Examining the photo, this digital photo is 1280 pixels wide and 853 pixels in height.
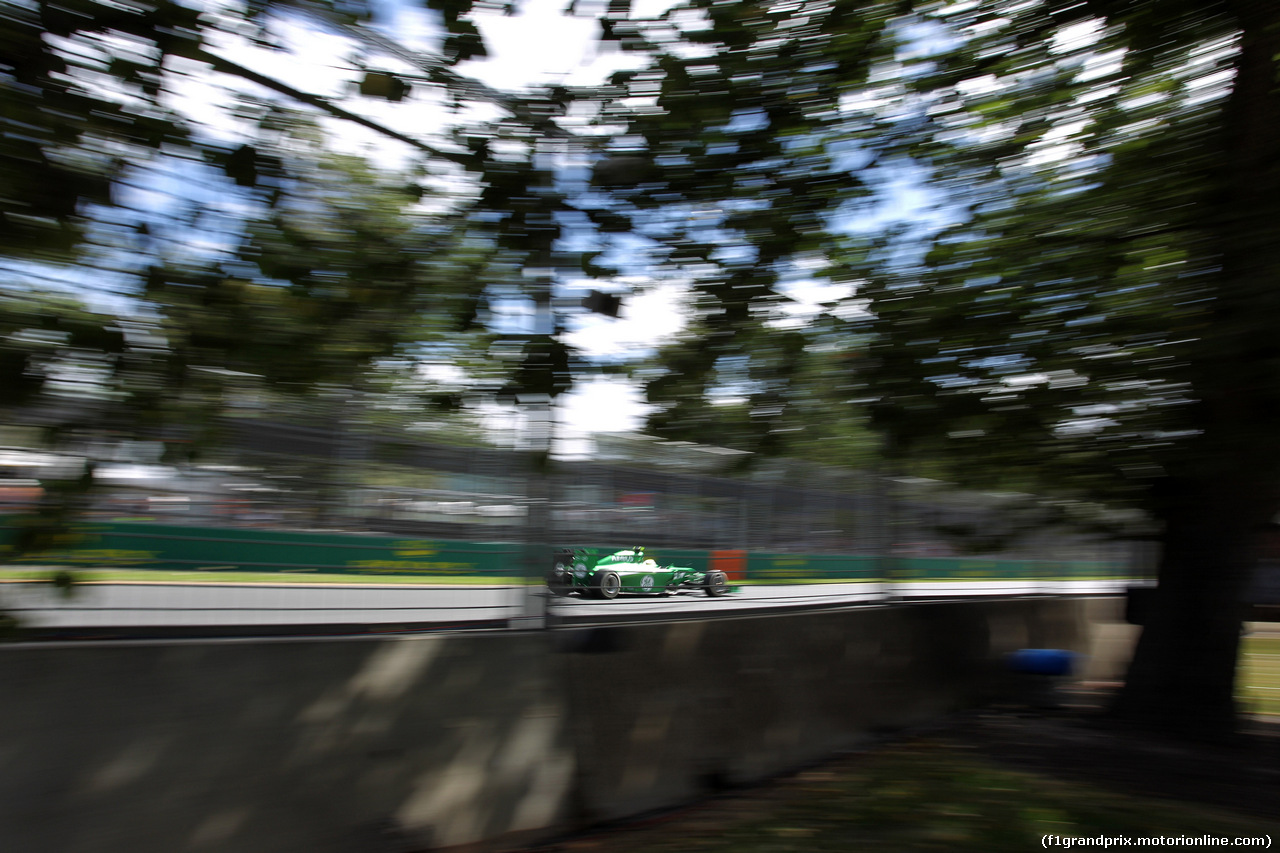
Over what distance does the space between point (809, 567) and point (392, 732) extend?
438 centimetres

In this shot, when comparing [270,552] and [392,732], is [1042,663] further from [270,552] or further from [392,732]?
[270,552]

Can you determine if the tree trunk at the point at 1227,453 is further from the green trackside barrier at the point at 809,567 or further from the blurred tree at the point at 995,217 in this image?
the green trackside barrier at the point at 809,567

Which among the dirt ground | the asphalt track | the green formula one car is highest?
the green formula one car

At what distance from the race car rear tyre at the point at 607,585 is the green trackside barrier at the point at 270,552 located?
620 mm

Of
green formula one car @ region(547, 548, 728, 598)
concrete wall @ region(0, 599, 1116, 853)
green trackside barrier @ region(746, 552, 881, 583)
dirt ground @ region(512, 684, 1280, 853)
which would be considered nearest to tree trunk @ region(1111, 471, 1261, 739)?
dirt ground @ region(512, 684, 1280, 853)

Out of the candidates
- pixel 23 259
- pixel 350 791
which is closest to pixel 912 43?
pixel 23 259

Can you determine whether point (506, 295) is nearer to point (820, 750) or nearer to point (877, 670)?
point (820, 750)

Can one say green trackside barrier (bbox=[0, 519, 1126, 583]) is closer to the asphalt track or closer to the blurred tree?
the asphalt track

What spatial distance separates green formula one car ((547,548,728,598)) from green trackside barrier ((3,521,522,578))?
367 millimetres

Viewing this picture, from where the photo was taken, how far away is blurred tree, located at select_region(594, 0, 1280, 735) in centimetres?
489

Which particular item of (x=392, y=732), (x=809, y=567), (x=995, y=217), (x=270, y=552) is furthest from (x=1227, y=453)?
Answer: (x=270, y=552)

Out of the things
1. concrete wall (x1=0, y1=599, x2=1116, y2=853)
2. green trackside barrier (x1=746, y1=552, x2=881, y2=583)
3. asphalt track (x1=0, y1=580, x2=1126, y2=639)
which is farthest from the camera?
green trackside barrier (x1=746, y1=552, x2=881, y2=583)

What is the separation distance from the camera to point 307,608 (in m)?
4.38

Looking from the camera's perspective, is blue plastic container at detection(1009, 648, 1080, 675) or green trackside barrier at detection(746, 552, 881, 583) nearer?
green trackside barrier at detection(746, 552, 881, 583)
